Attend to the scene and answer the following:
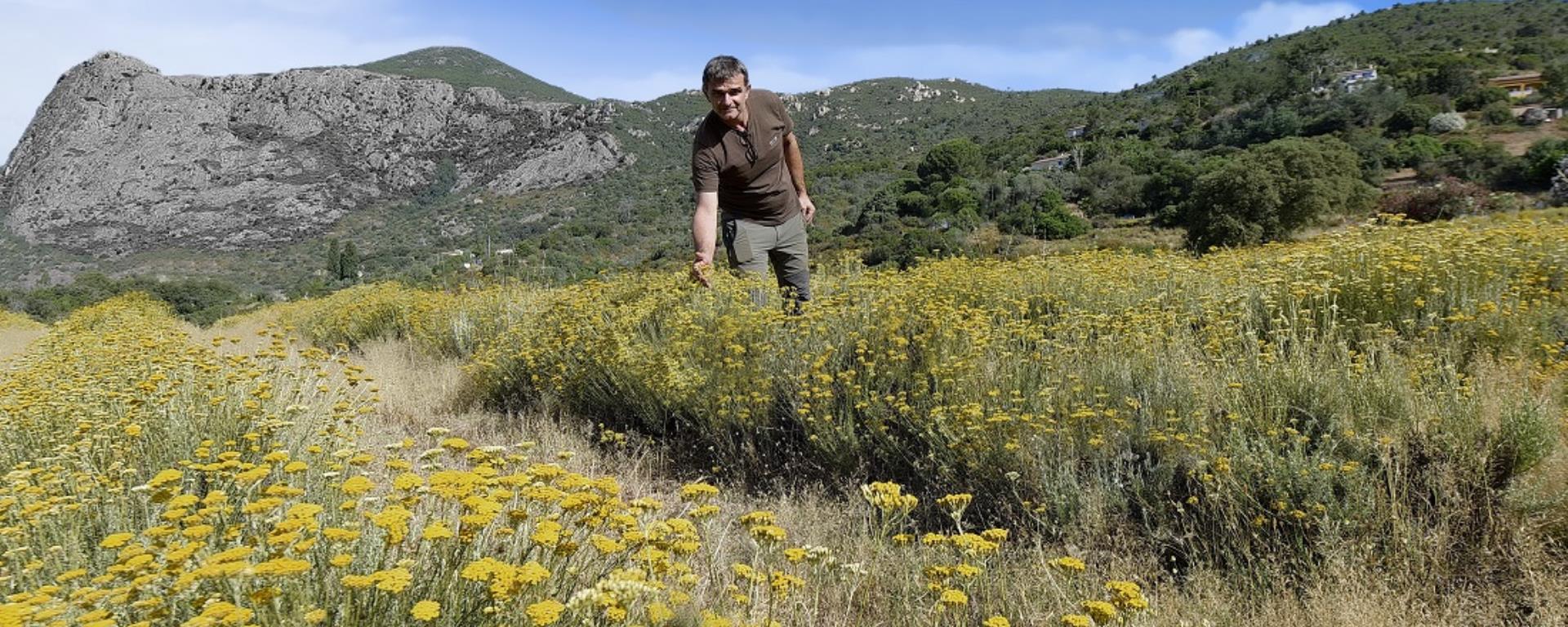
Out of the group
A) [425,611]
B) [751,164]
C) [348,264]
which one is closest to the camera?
[425,611]

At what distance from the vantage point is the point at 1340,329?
11.5 ft

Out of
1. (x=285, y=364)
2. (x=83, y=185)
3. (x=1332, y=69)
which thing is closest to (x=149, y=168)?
(x=83, y=185)

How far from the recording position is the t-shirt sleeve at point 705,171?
13.2 feet

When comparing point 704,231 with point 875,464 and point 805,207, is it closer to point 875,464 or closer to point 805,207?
point 805,207

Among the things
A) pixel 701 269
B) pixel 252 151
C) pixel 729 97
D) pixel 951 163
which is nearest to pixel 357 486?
pixel 701 269

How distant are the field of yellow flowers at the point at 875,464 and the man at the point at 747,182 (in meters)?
0.33

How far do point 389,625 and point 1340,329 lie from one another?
3964 millimetres

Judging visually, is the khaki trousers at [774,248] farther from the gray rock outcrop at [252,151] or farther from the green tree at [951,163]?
the gray rock outcrop at [252,151]

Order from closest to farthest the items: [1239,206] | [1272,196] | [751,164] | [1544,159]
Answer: [751,164]
[1272,196]
[1239,206]
[1544,159]

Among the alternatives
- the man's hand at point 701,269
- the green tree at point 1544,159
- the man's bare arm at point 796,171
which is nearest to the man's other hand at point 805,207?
the man's bare arm at point 796,171

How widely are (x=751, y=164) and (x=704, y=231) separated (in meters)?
0.66

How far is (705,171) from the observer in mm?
4055

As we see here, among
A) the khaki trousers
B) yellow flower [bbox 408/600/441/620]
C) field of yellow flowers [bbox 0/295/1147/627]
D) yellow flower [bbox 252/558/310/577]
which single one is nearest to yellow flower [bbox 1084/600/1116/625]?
field of yellow flowers [bbox 0/295/1147/627]

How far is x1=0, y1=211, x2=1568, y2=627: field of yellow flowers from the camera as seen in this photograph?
1.53 meters
